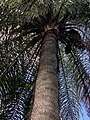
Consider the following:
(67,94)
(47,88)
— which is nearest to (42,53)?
→ (47,88)

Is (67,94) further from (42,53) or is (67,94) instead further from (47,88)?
(47,88)

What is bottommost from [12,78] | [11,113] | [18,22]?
[11,113]

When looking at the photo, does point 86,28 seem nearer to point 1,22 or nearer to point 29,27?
point 29,27

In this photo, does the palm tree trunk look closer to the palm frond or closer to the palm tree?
the palm tree

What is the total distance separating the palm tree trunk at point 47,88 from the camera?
5.42 m

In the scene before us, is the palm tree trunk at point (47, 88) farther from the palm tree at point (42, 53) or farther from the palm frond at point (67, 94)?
the palm frond at point (67, 94)

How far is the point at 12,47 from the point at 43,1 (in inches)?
82.9

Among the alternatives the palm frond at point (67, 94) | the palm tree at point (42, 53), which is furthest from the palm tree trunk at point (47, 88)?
the palm frond at point (67, 94)

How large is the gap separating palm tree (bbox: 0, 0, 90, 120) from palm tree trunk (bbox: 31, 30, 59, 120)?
24 millimetres

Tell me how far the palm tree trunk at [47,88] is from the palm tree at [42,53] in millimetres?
24

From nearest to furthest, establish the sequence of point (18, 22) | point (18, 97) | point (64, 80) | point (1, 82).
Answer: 1. point (18, 22)
2. point (1, 82)
3. point (18, 97)
4. point (64, 80)

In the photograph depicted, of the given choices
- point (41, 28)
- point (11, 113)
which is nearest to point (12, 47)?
point (41, 28)

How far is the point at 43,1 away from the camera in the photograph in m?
6.54

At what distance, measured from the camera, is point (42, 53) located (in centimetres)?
690
